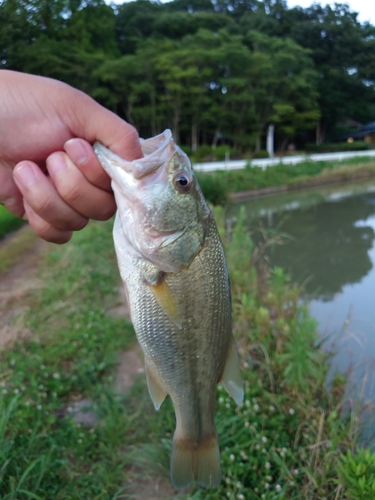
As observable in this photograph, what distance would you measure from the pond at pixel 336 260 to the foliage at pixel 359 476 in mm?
1080

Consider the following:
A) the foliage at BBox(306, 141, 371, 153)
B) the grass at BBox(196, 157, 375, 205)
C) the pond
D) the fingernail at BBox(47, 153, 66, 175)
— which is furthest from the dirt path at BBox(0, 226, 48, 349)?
the foliage at BBox(306, 141, 371, 153)

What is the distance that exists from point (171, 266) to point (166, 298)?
120 mm

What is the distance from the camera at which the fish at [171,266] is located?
57.8 inches

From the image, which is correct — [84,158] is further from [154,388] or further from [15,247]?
[15,247]

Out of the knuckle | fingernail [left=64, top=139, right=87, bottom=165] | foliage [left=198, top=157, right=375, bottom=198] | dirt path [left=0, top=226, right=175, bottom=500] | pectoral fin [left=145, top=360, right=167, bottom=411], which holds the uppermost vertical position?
fingernail [left=64, top=139, right=87, bottom=165]

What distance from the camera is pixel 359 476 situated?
207 centimetres

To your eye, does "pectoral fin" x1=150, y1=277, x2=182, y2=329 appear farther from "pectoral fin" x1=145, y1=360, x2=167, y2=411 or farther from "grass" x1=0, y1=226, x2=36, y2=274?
"grass" x1=0, y1=226, x2=36, y2=274

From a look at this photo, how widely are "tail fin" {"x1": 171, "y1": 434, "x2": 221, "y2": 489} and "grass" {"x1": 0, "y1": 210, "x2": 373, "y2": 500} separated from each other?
861 mm

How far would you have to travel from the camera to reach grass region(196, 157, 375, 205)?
1508 cm

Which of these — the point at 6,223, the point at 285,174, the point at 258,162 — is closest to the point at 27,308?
the point at 6,223

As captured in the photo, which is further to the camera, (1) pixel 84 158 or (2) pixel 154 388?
(2) pixel 154 388

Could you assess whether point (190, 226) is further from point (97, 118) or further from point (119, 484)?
point (119, 484)

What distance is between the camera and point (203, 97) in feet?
98.5

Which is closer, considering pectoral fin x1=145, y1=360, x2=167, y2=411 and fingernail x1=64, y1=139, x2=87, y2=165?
Answer: fingernail x1=64, y1=139, x2=87, y2=165
